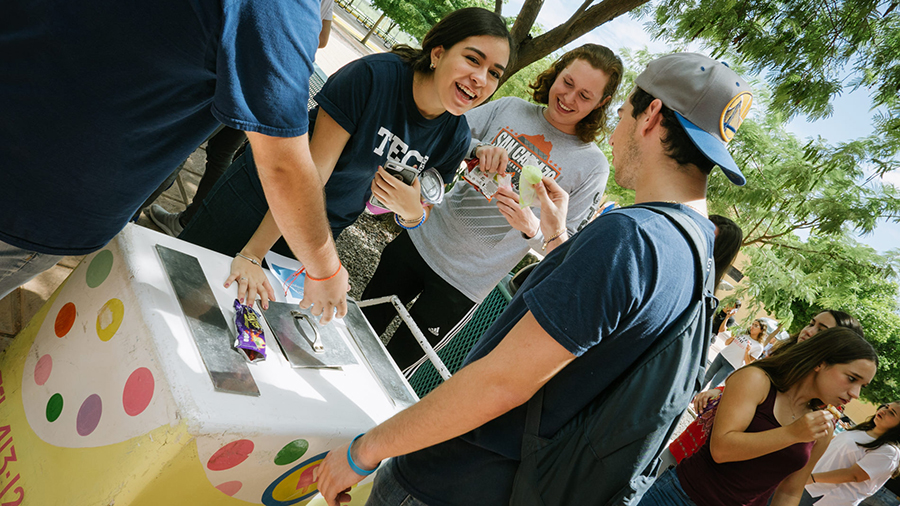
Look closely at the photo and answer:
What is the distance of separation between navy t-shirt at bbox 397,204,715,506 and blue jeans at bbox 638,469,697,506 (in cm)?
171

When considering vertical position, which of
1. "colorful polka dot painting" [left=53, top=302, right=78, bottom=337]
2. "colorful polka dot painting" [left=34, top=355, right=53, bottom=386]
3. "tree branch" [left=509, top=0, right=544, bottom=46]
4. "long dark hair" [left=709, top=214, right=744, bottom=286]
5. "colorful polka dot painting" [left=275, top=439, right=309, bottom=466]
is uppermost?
"tree branch" [left=509, top=0, right=544, bottom=46]

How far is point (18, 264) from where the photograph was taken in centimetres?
130

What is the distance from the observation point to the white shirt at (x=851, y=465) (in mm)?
4055

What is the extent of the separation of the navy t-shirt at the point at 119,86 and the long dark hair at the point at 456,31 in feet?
3.76

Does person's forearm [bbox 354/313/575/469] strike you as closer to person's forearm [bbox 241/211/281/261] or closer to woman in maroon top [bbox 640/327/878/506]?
person's forearm [bbox 241/211/281/261]

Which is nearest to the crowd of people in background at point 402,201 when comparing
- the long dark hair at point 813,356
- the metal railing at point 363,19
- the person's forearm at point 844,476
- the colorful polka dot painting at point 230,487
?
the colorful polka dot painting at point 230,487

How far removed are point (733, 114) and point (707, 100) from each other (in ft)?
0.32

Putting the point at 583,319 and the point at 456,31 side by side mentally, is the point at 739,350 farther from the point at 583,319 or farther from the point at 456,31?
the point at 583,319

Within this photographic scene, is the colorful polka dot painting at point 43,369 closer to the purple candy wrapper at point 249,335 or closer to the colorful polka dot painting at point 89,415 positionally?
the colorful polka dot painting at point 89,415

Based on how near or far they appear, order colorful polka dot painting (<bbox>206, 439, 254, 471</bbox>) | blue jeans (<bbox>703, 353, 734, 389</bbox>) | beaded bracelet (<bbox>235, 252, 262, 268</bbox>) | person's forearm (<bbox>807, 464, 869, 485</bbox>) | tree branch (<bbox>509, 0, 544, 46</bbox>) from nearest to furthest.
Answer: colorful polka dot painting (<bbox>206, 439, 254, 471</bbox>) < beaded bracelet (<bbox>235, 252, 262, 268</bbox>) < person's forearm (<bbox>807, 464, 869, 485</bbox>) < tree branch (<bbox>509, 0, 544, 46</bbox>) < blue jeans (<bbox>703, 353, 734, 389</bbox>)

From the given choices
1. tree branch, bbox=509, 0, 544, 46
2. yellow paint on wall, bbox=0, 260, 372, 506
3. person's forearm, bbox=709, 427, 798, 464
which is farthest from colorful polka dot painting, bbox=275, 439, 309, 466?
tree branch, bbox=509, 0, 544, 46

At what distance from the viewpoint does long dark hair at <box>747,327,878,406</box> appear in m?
2.79

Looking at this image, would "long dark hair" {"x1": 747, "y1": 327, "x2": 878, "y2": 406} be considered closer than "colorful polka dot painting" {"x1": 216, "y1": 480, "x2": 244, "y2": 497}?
No

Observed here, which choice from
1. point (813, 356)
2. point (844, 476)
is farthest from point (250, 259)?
point (844, 476)
